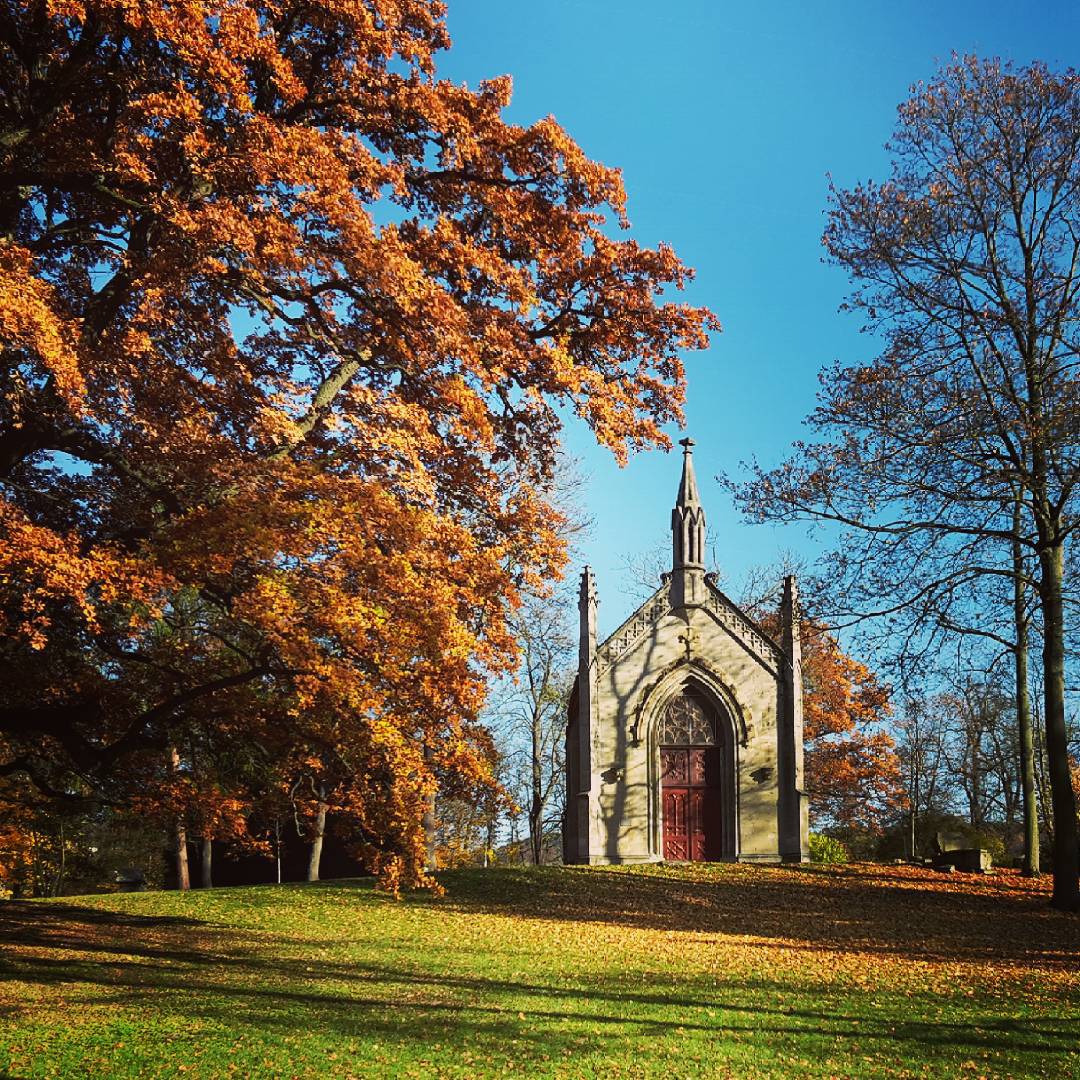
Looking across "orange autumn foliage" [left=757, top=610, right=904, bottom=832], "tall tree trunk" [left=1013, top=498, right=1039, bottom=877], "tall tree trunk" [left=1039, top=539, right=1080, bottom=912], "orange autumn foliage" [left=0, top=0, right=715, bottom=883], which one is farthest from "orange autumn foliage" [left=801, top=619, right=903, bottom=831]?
"orange autumn foliage" [left=0, top=0, right=715, bottom=883]

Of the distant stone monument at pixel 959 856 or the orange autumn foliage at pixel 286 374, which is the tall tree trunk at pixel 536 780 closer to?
the distant stone monument at pixel 959 856

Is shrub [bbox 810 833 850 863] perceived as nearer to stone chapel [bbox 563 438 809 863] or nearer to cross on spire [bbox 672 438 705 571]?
stone chapel [bbox 563 438 809 863]

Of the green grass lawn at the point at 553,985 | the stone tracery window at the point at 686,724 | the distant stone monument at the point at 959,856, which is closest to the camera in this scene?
the green grass lawn at the point at 553,985

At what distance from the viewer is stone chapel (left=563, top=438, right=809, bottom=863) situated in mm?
28156

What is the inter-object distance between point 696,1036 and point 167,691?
29.9ft

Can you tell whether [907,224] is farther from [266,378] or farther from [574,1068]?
[574,1068]

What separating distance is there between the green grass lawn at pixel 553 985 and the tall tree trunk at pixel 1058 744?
1.00 metres

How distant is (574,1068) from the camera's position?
9188mm

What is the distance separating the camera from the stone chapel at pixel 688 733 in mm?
28156

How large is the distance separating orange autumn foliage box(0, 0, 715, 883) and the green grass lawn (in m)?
2.37

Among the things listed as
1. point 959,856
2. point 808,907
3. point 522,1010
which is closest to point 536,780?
point 959,856

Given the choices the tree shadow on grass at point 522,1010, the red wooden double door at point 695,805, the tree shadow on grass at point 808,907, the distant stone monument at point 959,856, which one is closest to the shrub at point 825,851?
the distant stone monument at point 959,856

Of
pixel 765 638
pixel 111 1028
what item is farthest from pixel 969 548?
pixel 111 1028

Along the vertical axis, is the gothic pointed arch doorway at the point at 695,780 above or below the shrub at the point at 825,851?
above
